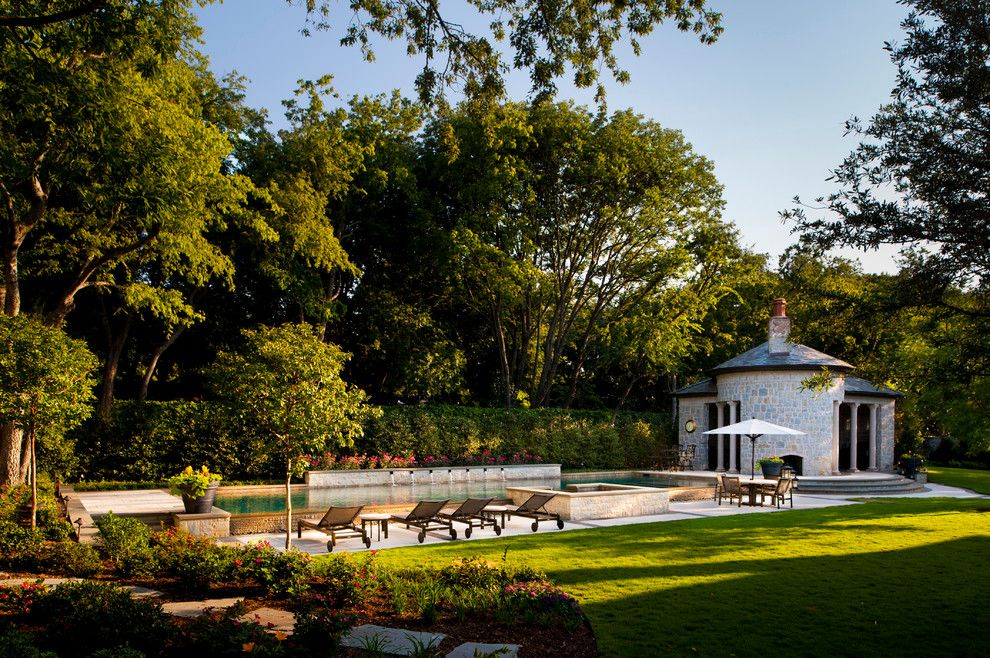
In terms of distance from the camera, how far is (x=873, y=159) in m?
8.11

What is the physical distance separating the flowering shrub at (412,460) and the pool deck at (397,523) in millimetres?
5240

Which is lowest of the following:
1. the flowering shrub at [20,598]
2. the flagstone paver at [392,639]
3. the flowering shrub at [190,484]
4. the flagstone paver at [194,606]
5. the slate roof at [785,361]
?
the flagstone paver at [194,606]

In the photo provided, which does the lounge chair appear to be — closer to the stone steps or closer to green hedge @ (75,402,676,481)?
green hedge @ (75,402,676,481)

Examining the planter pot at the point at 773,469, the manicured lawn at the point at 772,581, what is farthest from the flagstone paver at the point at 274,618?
the planter pot at the point at 773,469

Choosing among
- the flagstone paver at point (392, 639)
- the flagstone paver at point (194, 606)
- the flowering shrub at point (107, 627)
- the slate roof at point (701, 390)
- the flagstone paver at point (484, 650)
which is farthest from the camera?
the slate roof at point (701, 390)

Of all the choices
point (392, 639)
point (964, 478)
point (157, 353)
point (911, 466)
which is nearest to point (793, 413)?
point (911, 466)

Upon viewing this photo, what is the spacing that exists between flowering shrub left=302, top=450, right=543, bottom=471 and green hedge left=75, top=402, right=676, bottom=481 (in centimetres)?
25

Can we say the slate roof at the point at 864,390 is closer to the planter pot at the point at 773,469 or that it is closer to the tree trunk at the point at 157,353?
the planter pot at the point at 773,469

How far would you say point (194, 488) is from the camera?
13344 millimetres

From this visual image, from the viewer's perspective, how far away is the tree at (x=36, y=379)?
11422 mm

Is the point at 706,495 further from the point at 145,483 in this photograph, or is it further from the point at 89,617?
the point at 89,617

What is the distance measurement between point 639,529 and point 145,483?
1495 cm

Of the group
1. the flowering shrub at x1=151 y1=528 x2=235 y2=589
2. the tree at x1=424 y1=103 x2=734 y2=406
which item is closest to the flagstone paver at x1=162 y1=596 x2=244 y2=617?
the flowering shrub at x1=151 y1=528 x2=235 y2=589

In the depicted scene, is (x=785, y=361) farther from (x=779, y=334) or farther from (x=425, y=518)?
(x=425, y=518)
